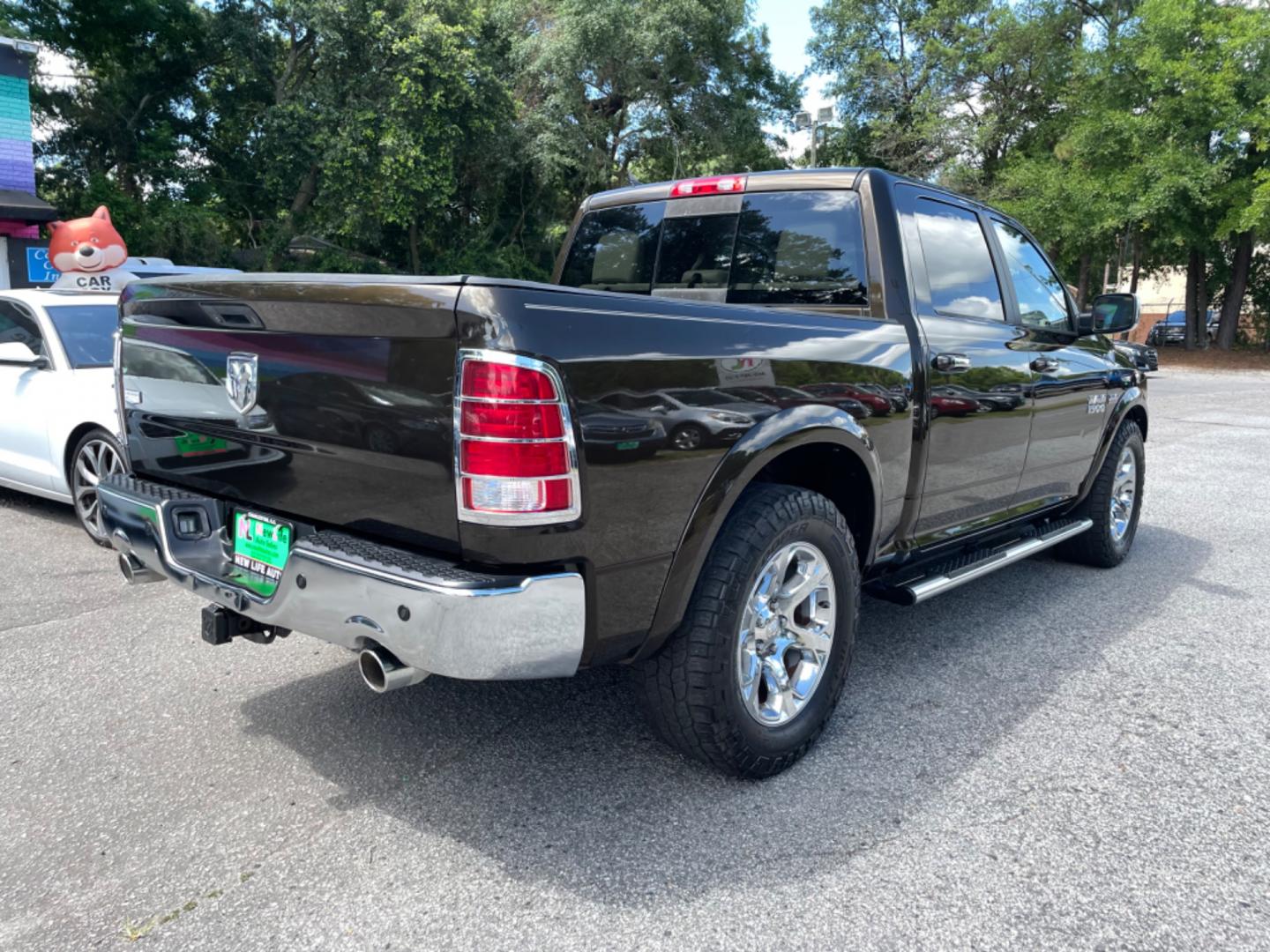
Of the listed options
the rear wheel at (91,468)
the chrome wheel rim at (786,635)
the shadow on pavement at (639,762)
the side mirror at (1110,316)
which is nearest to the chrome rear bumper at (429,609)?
the shadow on pavement at (639,762)

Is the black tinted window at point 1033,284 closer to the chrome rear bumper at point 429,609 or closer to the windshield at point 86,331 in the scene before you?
→ the chrome rear bumper at point 429,609

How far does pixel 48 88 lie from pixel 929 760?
2636cm

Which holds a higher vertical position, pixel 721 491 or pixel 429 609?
pixel 721 491

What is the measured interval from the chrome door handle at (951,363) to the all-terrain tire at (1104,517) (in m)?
1.91

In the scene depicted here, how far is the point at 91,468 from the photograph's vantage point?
5.43 metres

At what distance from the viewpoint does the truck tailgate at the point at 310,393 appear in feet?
7.36

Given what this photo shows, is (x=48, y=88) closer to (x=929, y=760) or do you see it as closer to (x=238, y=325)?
(x=238, y=325)

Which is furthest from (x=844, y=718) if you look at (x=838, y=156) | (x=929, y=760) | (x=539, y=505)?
(x=838, y=156)

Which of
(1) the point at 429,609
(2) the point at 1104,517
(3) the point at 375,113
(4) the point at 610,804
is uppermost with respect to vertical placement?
(3) the point at 375,113

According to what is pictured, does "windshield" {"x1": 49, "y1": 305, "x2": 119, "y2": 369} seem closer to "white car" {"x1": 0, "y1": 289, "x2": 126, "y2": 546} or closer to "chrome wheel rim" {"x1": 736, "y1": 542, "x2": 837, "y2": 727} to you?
"white car" {"x1": 0, "y1": 289, "x2": 126, "y2": 546}

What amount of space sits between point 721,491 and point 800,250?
151 cm

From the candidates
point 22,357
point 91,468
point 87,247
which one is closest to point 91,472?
point 91,468

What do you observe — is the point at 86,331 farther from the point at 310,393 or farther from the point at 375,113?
the point at 375,113

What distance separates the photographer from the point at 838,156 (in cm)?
3447
